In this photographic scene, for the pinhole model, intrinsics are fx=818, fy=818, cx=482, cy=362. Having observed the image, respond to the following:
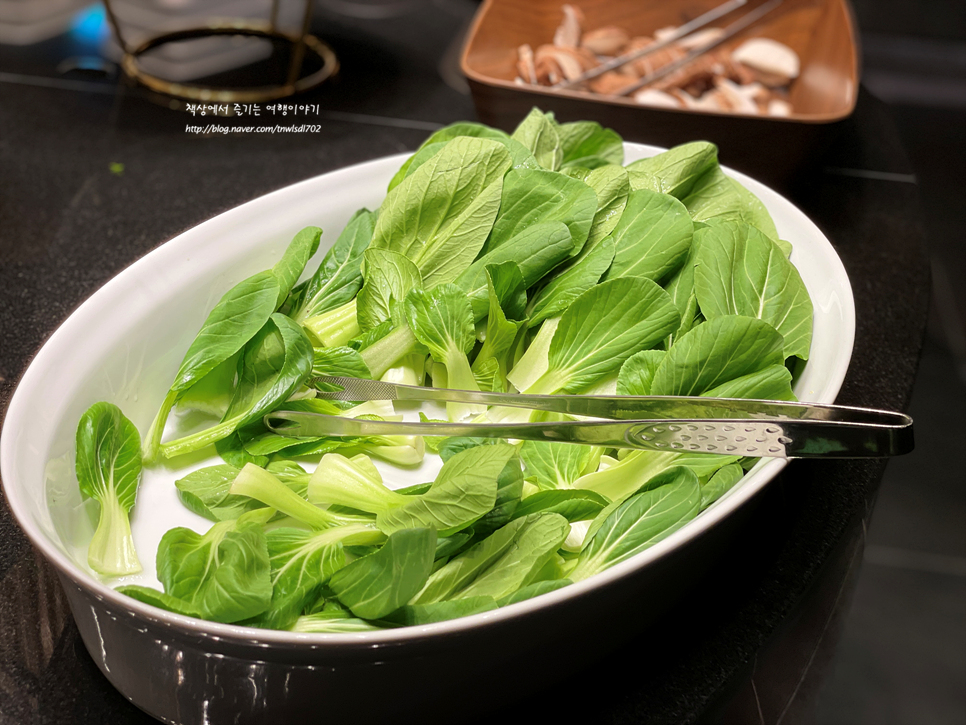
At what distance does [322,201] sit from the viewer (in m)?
0.52

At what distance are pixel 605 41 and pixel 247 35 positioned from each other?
373mm

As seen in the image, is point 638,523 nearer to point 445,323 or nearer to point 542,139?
point 445,323

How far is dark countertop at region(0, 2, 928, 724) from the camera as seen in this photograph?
37 cm

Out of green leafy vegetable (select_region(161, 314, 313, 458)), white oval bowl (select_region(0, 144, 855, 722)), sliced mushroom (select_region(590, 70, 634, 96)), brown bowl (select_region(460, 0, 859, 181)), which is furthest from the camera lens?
sliced mushroom (select_region(590, 70, 634, 96))

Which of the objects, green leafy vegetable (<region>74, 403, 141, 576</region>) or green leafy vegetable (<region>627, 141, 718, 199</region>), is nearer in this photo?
green leafy vegetable (<region>74, 403, 141, 576</region>)

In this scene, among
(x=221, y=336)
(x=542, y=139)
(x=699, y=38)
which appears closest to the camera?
(x=221, y=336)

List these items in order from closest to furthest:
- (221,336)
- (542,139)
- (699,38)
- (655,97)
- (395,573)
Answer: (395,573) → (221,336) → (542,139) → (655,97) → (699,38)

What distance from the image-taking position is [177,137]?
0.76 metres

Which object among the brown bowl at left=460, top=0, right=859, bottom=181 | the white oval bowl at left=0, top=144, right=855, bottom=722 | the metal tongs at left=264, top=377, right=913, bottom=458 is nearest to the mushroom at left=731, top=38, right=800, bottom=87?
the brown bowl at left=460, top=0, right=859, bottom=181

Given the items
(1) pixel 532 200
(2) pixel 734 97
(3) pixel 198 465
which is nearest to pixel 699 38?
(2) pixel 734 97

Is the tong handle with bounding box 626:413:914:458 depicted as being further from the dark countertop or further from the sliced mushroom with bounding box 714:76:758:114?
the sliced mushroom with bounding box 714:76:758:114

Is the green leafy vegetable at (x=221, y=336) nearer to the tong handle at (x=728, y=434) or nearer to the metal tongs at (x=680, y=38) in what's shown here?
the tong handle at (x=728, y=434)

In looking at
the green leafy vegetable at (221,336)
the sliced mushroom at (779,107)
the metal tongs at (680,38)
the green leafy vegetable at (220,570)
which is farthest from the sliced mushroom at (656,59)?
the green leafy vegetable at (220,570)

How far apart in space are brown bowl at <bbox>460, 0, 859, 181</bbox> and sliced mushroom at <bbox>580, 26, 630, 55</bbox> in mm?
32
